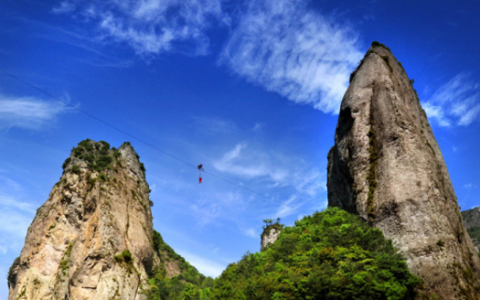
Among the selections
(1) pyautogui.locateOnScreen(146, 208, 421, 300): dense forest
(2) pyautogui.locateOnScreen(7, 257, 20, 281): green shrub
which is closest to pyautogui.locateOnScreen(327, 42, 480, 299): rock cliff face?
(1) pyautogui.locateOnScreen(146, 208, 421, 300): dense forest

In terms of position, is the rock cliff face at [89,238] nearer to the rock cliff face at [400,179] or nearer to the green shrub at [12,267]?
the green shrub at [12,267]

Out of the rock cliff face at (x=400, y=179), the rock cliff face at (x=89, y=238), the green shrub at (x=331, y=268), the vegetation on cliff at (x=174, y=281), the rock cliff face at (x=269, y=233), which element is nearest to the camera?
the green shrub at (x=331, y=268)

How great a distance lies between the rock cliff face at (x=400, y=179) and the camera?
67.9ft

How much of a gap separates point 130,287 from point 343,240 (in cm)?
2649

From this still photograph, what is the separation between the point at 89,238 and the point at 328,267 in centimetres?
3045

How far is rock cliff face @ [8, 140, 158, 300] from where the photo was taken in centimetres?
3816

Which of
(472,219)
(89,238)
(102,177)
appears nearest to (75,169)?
(102,177)

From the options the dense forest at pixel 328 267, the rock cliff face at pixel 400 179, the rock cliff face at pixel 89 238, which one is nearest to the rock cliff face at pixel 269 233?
the rock cliff face at pixel 89 238

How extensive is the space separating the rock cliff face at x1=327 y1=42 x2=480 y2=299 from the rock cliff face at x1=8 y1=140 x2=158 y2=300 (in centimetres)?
2522

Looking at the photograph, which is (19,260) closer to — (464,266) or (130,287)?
(130,287)

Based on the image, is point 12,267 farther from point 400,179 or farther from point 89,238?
point 400,179

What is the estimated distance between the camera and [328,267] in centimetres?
2158

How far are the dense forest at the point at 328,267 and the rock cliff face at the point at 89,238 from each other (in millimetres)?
14020

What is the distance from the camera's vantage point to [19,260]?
4494 centimetres
